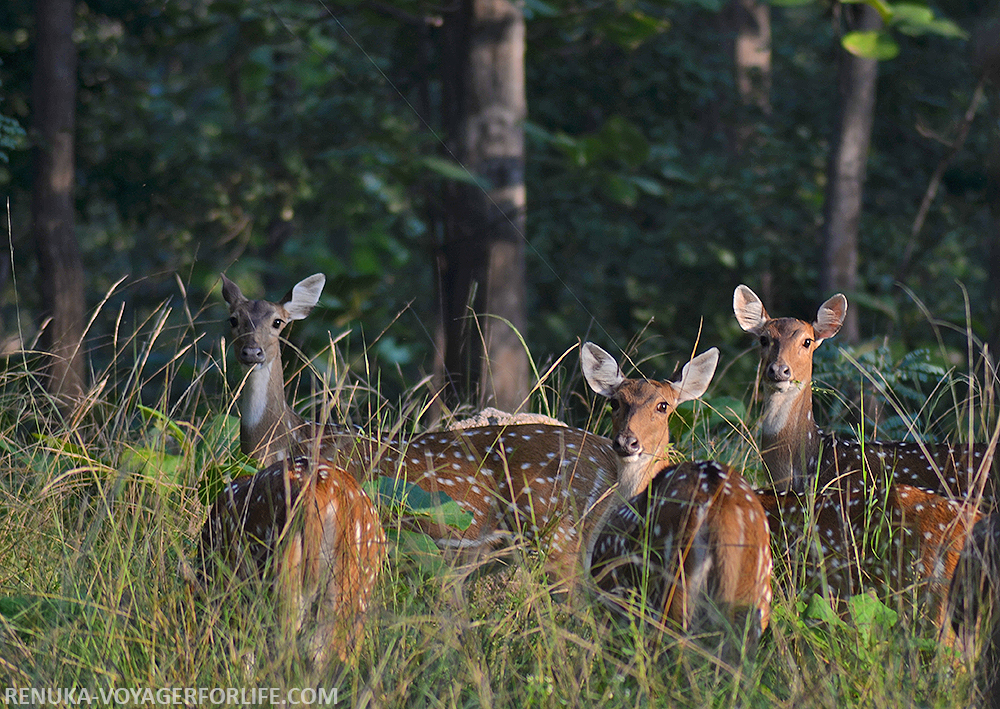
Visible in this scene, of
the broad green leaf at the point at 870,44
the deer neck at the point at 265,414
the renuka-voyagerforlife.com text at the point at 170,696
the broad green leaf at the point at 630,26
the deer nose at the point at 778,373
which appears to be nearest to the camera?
the renuka-voyagerforlife.com text at the point at 170,696

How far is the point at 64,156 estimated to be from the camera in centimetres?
673

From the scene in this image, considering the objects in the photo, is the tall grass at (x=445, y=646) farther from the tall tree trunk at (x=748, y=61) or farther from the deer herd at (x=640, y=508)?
the tall tree trunk at (x=748, y=61)

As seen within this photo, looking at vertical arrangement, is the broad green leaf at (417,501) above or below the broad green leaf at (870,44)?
below

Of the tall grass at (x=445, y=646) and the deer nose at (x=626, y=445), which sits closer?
the tall grass at (x=445, y=646)

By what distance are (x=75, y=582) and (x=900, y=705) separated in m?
2.25

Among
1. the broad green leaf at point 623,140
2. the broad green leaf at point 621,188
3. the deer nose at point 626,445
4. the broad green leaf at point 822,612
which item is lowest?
the broad green leaf at point 621,188

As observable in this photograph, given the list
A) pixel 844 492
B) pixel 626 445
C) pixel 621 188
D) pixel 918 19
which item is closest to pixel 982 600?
pixel 844 492

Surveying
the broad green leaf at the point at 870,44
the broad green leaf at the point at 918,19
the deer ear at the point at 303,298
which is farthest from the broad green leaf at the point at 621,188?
the deer ear at the point at 303,298

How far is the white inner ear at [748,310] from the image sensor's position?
4219mm

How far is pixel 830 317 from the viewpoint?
4266 millimetres

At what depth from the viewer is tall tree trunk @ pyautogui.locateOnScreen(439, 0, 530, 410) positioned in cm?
780

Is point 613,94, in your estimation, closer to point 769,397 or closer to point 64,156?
point 64,156

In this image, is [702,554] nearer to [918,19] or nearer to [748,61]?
[918,19]

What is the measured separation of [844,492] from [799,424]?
Result: 51 centimetres
